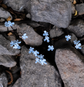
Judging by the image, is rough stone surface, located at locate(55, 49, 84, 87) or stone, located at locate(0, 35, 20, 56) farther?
stone, located at locate(0, 35, 20, 56)

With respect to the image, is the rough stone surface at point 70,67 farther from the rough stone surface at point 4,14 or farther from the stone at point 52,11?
the rough stone surface at point 4,14

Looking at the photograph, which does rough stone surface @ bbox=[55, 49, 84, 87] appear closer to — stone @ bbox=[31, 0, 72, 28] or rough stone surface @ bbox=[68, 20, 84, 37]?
rough stone surface @ bbox=[68, 20, 84, 37]

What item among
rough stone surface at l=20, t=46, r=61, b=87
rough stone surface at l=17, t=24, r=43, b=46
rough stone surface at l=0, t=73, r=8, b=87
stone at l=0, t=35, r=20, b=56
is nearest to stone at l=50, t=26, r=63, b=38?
rough stone surface at l=17, t=24, r=43, b=46

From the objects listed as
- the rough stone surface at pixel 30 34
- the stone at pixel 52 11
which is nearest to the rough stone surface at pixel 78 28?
the stone at pixel 52 11

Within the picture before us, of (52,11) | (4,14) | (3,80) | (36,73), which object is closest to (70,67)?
(36,73)

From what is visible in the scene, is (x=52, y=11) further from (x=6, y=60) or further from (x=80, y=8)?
(x=6, y=60)

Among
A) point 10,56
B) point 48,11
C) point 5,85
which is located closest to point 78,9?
point 48,11
